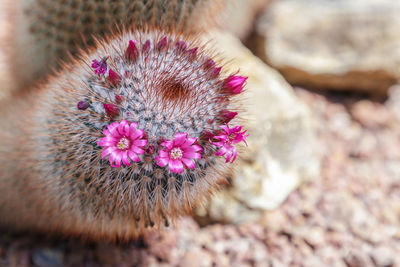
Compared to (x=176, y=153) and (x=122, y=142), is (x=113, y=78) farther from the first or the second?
(x=176, y=153)

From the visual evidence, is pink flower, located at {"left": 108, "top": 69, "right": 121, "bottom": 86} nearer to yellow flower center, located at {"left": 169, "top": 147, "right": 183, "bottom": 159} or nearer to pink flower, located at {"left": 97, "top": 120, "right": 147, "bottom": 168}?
pink flower, located at {"left": 97, "top": 120, "right": 147, "bottom": 168}

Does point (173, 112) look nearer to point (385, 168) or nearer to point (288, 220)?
point (288, 220)

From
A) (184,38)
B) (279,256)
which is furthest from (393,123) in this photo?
(184,38)

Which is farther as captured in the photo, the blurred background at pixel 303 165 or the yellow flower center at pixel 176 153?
the blurred background at pixel 303 165

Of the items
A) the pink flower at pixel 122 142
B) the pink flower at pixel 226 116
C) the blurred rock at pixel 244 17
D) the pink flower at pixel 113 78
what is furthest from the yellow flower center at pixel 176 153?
the blurred rock at pixel 244 17

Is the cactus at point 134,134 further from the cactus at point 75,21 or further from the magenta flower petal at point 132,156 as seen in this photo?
the cactus at point 75,21

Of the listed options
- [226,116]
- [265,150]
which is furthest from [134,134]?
[265,150]

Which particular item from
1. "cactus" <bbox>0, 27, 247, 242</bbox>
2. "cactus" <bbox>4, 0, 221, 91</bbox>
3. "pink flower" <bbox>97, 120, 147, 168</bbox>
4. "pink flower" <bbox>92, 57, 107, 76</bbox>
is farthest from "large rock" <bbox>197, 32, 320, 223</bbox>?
"pink flower" <bbox>97, 120, 147, 168</bbox>
